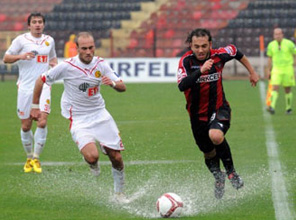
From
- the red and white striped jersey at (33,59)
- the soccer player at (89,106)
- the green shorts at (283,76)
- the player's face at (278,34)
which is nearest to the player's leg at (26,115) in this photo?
the red and white striped jersey at (33,59)

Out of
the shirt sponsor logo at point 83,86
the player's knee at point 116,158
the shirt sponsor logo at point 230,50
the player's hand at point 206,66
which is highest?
the shirt sponsor logo at point 230,50

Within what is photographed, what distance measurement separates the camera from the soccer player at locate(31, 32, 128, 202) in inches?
313

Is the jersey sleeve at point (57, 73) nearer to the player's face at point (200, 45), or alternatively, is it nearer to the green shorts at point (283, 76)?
the player's face at point (200, 45)

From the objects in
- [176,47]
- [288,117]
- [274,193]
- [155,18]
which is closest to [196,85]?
[274,193]

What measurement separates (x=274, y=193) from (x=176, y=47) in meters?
24.8

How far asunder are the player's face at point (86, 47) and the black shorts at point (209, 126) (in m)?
1.28

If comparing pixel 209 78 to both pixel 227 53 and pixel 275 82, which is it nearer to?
pixel 227 53

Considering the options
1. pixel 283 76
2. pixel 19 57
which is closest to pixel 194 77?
pixel 19 57

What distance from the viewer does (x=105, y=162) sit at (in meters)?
11.0

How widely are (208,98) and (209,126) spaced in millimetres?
294

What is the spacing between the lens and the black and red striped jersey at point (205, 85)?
791 cm

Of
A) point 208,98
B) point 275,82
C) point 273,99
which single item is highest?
point 208,98

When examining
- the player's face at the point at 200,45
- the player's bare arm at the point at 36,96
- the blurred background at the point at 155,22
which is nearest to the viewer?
the player's face at the point at 200,45

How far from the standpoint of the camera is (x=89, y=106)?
Answer: 8211 mm
